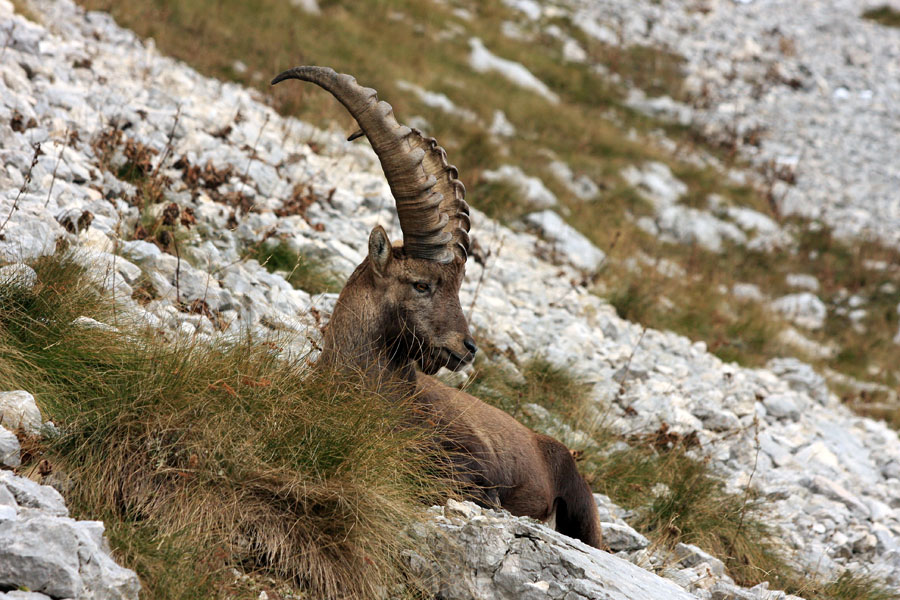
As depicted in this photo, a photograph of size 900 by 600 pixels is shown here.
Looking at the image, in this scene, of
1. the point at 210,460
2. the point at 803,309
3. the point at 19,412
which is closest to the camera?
the point at 19,412

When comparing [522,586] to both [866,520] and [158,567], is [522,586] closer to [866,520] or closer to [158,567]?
[158,567]

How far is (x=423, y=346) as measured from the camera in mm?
5508

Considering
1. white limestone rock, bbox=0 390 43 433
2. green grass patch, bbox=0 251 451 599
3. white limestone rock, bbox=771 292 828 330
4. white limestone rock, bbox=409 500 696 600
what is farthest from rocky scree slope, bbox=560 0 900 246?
white limestone rock, bbox=0 390 43 433

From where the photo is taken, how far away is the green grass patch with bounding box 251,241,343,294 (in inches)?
308

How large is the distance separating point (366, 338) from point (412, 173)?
3.83ft

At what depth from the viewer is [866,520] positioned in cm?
791

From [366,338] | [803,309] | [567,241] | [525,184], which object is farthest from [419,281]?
[803,309]

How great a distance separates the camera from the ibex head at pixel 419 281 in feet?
17.6

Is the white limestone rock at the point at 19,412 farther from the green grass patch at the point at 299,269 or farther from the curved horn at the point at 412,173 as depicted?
the green grass patch at the point at 299,269

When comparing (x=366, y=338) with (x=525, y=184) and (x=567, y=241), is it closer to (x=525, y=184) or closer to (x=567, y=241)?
(x=567, y=241)

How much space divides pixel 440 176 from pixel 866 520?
559 cm

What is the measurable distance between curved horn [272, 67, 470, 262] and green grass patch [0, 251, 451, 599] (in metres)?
1.35

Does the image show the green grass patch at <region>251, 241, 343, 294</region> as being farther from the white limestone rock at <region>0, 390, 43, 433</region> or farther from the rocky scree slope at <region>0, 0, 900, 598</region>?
the white limestone rock at <region>0, 390, 43, 433</region>

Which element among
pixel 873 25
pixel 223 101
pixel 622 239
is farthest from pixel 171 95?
pixel 873 25
